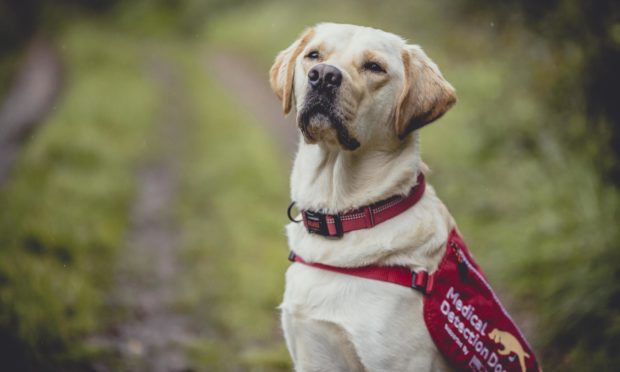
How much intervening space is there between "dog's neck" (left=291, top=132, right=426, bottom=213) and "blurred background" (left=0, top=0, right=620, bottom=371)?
1.82 metres

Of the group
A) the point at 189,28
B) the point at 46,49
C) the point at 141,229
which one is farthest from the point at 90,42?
the point at 141,229

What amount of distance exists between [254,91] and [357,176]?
39.7ft

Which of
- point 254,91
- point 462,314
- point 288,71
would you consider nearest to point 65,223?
point 288,71

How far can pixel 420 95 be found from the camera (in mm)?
2645

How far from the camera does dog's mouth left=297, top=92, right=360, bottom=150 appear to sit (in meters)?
2.60

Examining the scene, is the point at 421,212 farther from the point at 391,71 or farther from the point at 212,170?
the point at 212,170

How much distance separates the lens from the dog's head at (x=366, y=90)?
2.59 m

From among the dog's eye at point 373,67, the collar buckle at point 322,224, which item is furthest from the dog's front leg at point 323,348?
the dog's eye at point 373,67

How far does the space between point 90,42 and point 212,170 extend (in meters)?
12.4

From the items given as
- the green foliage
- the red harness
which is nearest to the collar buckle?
the red harness

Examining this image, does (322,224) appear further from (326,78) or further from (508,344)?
(508,344)

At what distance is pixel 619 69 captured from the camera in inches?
161

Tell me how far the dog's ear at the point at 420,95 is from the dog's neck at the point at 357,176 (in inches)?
4.2

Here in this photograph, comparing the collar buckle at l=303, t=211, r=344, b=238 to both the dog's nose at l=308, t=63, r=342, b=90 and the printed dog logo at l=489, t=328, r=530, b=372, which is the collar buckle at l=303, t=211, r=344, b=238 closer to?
the dog's nose at l=308, t=63, r=342, b=90
